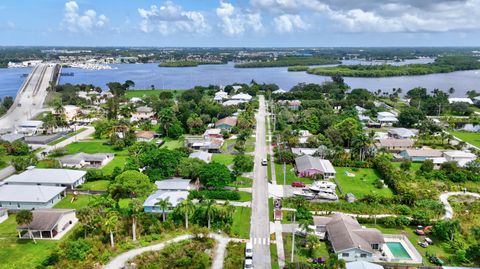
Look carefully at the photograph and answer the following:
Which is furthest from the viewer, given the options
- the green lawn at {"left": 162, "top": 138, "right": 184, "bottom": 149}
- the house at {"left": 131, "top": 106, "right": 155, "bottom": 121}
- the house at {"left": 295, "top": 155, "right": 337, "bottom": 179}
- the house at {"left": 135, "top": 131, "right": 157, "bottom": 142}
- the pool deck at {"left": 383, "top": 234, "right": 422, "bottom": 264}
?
the house at {"left": 131, "top": 106, "right": 155, "bottom": 121}

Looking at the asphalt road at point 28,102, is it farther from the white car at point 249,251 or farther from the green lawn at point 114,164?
the white car at point 249,251

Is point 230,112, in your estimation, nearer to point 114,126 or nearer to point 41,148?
point 114,126

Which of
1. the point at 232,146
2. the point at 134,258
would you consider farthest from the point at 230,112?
the point at 134,258

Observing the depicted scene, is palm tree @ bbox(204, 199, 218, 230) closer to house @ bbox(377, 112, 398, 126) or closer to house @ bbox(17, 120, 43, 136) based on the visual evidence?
house @ bbox(17, 120, 43, 136)

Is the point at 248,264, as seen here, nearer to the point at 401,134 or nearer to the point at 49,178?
the point at 49,178

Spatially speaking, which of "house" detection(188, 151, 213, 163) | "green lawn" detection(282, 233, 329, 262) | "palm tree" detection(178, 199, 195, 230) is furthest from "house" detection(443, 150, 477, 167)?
"palm tree" detection(178, 199, 195, 230)
